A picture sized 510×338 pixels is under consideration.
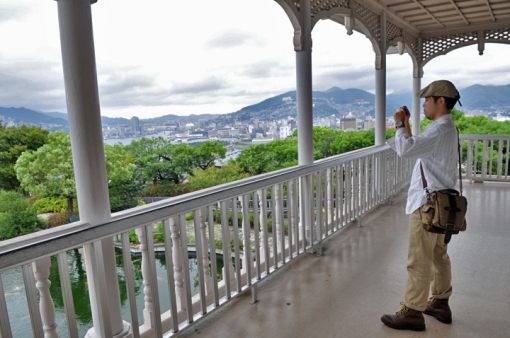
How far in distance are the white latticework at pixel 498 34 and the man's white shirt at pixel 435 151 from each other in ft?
18.8

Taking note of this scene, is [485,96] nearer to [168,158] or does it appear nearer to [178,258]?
[168,158]

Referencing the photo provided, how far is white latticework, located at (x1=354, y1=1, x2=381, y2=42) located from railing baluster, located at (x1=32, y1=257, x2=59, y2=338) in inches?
174

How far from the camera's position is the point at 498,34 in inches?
248

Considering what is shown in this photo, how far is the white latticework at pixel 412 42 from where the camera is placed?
650 cm

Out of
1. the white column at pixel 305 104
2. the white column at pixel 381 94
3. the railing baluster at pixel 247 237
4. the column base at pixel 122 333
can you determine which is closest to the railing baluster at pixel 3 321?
the column base at pixel 122 333

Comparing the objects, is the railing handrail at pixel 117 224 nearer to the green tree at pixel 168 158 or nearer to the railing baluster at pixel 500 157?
the green tree at pixel 168 158

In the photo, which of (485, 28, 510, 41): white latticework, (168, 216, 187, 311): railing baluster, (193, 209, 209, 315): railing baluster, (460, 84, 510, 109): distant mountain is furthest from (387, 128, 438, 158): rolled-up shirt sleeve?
(460, 84, 510, 109): distant mountain

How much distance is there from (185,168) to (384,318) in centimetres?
Answer: 220

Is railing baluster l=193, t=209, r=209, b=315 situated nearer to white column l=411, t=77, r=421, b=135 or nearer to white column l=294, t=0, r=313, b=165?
white column l=294, t=0, r=313, b=165

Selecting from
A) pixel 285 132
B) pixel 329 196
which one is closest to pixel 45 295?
pixel 329 196

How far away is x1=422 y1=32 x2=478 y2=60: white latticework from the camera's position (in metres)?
6.71

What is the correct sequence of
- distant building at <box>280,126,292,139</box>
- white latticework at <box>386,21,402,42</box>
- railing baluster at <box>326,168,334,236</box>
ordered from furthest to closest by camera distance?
white latticework at <box>386,21,402,42</box> < distant building at <box>280,126,292,139</box> < railing baluster at <box>326,168,334,236</box>

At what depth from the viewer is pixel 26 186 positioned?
1.92 meters

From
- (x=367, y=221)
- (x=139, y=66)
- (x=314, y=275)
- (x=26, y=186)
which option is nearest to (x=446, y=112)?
(x=314, y=275)
